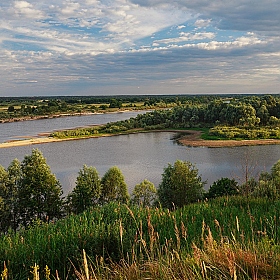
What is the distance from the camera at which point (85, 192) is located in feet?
55.6

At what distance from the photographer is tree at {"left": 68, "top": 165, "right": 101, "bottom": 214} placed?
666 inches

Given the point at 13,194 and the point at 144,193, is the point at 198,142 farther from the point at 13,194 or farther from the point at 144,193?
the point at 13,194

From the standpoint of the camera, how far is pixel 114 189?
18.5 meters

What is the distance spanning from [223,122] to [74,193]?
48.1 m

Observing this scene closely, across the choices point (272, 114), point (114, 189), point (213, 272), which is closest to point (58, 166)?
point (114, 189)

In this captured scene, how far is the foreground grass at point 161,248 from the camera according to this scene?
292 centimetres

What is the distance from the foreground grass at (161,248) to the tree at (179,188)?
34.0 feet

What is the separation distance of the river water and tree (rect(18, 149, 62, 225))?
5588mm

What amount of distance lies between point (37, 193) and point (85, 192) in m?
2.30

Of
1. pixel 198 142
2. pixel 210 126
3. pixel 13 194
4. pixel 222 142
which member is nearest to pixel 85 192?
pixel 13 194

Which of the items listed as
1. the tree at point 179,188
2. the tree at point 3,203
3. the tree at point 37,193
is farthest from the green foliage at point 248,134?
the tree at point 3,203

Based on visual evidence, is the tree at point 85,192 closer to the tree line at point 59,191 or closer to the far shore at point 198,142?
the tree line at point 59,191

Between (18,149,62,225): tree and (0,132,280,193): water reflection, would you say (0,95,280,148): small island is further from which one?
(18,149,62,225): tree

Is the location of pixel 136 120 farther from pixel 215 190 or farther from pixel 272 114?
pixel 215 190
